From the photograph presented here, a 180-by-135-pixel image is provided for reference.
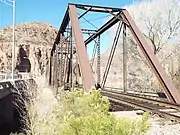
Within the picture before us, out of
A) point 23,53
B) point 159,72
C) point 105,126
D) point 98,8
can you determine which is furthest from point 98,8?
point 23,53

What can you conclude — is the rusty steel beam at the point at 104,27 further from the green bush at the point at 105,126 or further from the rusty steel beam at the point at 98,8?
the green bush at the point at 105,126

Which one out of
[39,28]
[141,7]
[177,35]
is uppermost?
[39,28]

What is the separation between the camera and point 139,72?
122ft

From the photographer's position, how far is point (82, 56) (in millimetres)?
15125

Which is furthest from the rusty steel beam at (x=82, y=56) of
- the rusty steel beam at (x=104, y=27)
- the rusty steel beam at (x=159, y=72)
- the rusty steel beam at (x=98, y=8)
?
the rusty steel beam at (x=159, y=72)

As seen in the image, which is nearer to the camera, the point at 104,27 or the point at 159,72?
the point at 159,72

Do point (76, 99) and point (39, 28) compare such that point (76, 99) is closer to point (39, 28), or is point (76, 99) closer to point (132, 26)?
point (132, 26)

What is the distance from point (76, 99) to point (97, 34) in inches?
629

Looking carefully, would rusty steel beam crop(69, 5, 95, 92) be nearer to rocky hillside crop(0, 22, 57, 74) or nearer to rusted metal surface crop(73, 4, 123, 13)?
rusted metal surface crop(73, 4, 123, 13)

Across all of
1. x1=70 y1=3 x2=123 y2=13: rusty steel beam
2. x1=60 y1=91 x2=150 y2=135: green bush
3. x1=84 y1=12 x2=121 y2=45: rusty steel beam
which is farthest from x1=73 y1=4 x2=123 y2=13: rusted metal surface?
x1=60 y1=91 x2=150 y2=135: green bush

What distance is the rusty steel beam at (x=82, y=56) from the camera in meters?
13.5

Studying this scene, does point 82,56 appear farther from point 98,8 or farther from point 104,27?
point 104,27

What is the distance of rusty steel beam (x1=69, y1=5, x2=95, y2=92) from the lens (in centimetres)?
1345

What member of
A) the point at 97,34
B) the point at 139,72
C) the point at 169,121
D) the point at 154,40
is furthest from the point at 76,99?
the point at 139,72
